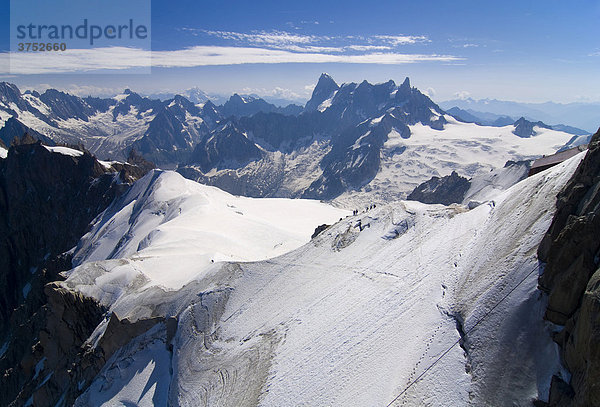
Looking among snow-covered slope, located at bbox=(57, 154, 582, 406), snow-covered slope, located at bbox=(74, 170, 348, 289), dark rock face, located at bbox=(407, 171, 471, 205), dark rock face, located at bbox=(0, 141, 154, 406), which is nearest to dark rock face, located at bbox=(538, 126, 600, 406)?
snow-covered slope, located at bbox=(57, 154, 582, 406)

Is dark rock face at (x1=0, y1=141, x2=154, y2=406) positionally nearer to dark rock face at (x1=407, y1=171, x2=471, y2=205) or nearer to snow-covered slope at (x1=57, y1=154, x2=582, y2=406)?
snow-covered slope at (x1=57, y1=154, x2=582, y2=406)

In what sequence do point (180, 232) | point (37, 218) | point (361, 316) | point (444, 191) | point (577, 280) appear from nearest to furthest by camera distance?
point (577, 280) < point (361, 316) < point (180, 232) < point (37, 218) < point (444, 191)

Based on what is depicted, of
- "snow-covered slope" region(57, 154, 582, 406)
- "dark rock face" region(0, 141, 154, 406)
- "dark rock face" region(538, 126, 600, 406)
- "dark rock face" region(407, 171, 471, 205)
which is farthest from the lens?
"dark rock face" region(407, 171, 471, 205)

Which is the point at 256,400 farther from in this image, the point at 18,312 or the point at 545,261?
the point at 18,312

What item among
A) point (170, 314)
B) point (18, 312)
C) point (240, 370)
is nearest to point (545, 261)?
point (240, 370)

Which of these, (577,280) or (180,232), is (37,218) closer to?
(180,232)

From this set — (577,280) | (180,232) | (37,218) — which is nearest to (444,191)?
(180,232)

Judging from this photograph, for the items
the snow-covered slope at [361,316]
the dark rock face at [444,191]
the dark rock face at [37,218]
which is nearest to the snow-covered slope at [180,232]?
the snow-covered slope at [361,316]
